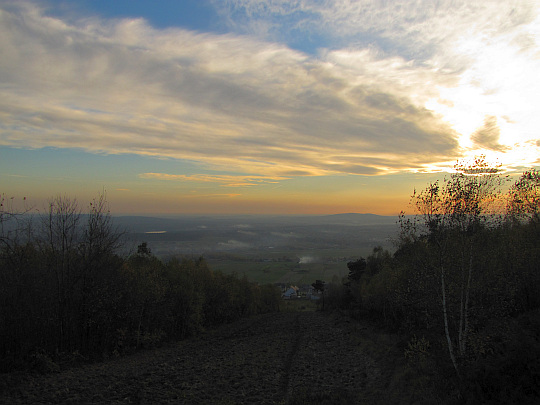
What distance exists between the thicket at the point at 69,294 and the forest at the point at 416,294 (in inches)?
3.2

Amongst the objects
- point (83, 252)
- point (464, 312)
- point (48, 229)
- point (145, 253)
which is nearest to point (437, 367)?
point (464, 312)

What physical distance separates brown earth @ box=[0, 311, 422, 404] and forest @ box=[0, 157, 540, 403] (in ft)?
8.63

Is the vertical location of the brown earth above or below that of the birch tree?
below

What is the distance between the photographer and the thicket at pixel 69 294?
1967cm

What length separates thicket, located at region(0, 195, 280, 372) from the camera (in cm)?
1967

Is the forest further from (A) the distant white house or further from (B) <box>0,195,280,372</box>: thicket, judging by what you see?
(A) the distant white house

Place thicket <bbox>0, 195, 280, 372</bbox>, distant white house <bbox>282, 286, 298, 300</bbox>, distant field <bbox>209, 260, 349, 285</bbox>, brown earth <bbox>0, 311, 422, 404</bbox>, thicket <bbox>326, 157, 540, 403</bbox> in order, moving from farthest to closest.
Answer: distant field <bbox>209, 260, 349, 285</bbox> → distant white house <bbox>282, 286, 298, 300</bbox> → thicket <bbox>0, 195, 280, 372</bbox> → brown earth <bbox>0, 311, 422, 404</bbox> → thicket <bbox>326, 157, 540, 403</bbox>

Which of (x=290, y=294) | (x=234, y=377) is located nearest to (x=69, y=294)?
(x=234, y=377)

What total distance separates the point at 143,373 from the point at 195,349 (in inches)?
452

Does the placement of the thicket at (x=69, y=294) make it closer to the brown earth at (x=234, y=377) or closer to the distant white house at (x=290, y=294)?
the brown earth at (x=234, y=377)

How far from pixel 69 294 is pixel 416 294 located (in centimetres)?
2527

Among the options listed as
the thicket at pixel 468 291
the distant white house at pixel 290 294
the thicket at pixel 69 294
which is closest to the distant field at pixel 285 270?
the distant white house at pixel 290 294

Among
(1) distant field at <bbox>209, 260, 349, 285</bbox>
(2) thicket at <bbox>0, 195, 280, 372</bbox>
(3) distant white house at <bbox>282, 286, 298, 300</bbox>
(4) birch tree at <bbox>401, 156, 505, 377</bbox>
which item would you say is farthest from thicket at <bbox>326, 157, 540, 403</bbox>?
(1) distant field at <bbox>209, 260, 349, 285</bbox>

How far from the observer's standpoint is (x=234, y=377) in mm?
20031
